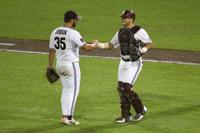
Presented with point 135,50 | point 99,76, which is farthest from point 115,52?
point 135,50

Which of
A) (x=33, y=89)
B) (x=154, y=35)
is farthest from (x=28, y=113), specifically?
(x=154, y=35)

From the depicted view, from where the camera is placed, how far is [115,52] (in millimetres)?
19938

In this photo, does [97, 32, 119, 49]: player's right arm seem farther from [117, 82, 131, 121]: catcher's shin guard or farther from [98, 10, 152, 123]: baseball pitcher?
[117, 82, 131, 121]: catcher's shin guard

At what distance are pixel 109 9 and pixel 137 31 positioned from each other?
1411 centimetres

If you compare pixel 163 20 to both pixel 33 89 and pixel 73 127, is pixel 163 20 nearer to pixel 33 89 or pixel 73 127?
pixel 33 89


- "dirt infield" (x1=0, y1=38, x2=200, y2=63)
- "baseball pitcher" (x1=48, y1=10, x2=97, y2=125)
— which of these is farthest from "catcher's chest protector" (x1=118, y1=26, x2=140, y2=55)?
"dirt infield" (x1=0, y1=38, x2=200, y2=63)

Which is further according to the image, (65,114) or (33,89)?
(33,89)

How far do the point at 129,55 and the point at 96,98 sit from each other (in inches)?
98.2

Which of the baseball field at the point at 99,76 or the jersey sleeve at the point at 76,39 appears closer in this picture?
the jersey sleeve at the point at 76,39

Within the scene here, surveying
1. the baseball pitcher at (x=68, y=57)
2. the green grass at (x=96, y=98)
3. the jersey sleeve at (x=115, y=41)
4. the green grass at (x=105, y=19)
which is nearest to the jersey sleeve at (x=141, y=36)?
the jersey sleeve at (x=115, y=41)

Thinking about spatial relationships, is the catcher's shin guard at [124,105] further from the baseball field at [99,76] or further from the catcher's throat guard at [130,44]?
the catcher's throat guard at [130,44]

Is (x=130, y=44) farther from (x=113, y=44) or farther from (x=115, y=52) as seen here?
(x=115, y=52)

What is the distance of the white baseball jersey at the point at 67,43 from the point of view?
1186cm

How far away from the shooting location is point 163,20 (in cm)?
2472
